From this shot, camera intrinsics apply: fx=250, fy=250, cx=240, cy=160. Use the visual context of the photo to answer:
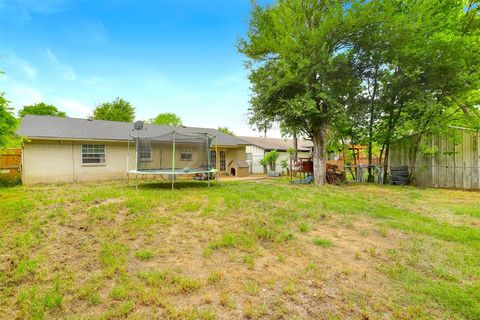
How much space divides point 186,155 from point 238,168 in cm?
661

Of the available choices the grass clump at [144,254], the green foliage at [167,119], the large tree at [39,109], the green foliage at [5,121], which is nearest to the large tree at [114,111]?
the large tree at [39,109]

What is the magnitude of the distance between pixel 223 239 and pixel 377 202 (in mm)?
5401

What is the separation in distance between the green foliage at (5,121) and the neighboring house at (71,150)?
3.52 metres

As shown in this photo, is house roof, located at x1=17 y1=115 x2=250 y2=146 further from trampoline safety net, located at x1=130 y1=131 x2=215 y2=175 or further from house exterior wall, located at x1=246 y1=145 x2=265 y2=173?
house exterior wall, located at x1=246 y1=145 x2=265 y2=173

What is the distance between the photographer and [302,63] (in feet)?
33.7

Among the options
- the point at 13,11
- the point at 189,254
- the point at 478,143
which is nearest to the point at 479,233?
the point at 189,254

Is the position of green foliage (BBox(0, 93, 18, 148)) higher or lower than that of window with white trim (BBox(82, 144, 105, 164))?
higher

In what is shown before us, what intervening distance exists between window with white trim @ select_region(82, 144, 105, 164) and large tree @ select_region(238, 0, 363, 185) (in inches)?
330

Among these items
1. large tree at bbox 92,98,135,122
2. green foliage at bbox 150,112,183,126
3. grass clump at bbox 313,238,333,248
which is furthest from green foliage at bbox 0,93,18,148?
green foliage at bbox 150,112,183,126

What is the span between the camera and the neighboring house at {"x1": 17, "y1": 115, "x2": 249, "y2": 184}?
38.0 feet

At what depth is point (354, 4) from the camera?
983cm

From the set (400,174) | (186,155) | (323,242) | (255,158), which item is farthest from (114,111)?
(323,242)

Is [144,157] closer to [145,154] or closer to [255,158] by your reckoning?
[145,154]

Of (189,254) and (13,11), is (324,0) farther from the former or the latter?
(13,11)
